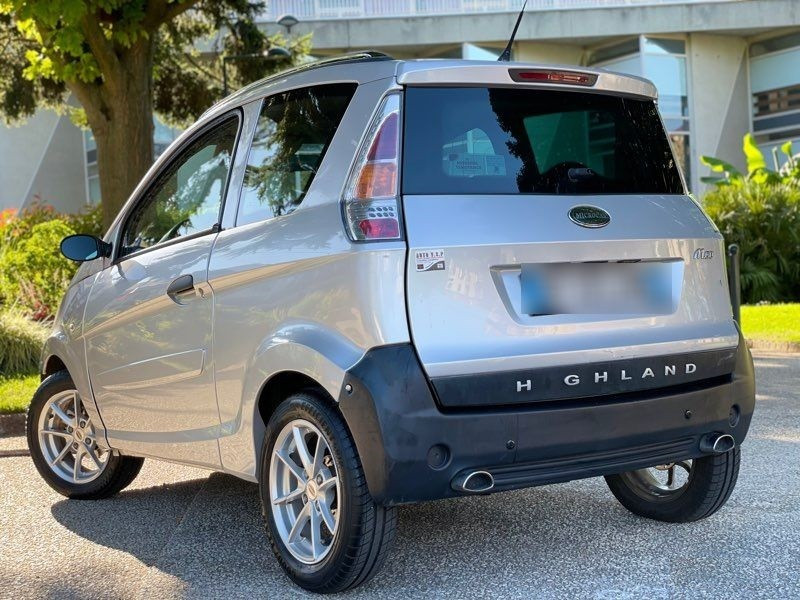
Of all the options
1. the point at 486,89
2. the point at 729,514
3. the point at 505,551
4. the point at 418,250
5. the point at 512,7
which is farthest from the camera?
the point at 512,7

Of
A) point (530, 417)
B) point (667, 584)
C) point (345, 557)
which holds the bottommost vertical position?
point (667, 584)

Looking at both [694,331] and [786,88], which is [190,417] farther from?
[786,88]

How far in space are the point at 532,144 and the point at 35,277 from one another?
11.0 metres

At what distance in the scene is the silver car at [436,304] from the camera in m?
3.55

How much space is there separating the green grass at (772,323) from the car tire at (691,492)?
818 centimetres

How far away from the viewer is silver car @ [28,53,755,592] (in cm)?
355

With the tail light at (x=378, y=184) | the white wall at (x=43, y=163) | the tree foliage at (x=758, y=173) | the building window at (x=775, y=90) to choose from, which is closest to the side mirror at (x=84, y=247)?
the tail light at (x=378, y=184)

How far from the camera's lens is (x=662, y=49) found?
31953mm

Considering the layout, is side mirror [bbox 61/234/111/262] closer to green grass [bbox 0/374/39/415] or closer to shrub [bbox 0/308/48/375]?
green grass [bbox 0/374/39/415]

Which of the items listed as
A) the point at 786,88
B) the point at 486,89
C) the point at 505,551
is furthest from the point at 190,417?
the point at 786,88

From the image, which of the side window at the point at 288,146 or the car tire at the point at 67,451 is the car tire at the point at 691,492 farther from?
the car tire at the point at 67,451

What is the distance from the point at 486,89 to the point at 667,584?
76.9 inches

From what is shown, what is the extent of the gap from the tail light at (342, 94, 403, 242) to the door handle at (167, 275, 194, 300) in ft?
3.51

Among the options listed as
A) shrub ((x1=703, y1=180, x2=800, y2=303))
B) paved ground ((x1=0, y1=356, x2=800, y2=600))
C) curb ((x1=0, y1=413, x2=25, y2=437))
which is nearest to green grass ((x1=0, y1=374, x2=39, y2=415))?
curb ((x1=0, y1=413, x2=25, y2=437))
